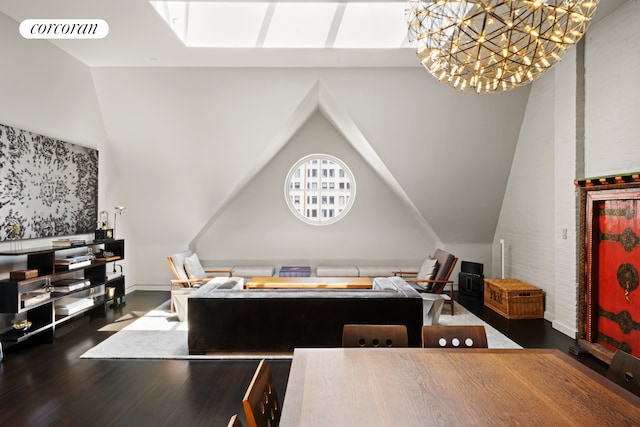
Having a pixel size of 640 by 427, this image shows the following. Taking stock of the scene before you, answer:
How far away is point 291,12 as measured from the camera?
4551mm

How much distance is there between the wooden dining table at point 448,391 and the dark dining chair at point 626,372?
0.55 feet

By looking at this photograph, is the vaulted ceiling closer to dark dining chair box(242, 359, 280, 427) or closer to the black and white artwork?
the black and white artwork

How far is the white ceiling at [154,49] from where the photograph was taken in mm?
3781

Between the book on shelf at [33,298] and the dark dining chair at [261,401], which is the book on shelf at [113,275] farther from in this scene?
the dark dining chair at [261,401]

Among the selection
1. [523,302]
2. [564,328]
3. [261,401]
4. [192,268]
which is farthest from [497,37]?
[192,268]

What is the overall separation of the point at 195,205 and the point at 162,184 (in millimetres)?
659

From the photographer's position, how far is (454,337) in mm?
2342

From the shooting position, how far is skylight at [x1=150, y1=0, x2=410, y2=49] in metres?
4.50

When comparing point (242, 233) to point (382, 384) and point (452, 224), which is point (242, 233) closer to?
point (452, 224)

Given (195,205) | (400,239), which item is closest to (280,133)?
(195,205)

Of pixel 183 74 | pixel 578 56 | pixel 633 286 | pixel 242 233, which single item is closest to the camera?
pixel 633 286

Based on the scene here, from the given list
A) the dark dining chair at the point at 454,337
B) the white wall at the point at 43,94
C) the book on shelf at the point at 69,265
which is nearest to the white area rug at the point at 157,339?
the book on shelf at the point at 69,265

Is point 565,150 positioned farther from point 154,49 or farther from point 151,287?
point 151,287

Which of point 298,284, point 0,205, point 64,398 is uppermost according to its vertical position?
point 0,205
